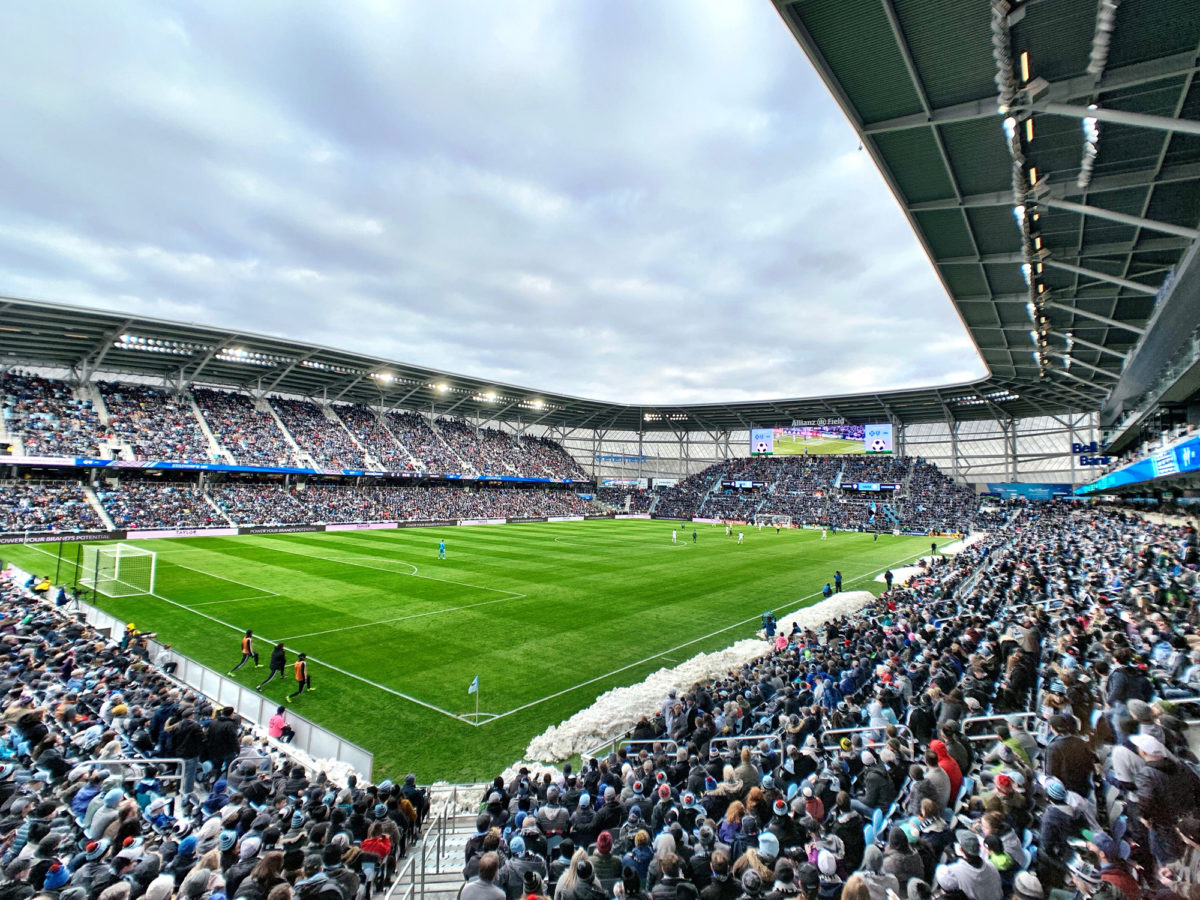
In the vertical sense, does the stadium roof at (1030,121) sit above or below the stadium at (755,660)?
above

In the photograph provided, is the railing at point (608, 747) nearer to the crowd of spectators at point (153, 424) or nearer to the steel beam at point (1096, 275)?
the steel beam at point (1096, 275)

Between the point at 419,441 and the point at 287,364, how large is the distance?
18.6 meters

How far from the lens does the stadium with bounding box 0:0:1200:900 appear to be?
470 cm

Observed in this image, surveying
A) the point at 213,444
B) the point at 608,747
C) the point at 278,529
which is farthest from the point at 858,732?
the point at 213,444

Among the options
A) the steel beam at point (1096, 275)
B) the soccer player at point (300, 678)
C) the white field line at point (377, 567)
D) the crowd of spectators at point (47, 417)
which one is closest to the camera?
the soccer player at point (300, 678)

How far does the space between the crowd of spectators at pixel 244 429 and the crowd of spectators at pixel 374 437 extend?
27.0ft

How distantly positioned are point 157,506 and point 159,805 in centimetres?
4578

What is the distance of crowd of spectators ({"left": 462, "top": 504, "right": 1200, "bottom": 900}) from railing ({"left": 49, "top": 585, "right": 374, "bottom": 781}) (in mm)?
3669

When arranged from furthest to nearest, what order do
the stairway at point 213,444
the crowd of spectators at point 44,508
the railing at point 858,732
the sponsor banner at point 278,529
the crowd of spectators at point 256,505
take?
1. the stairway at point 213,444
2. the crowd of spectators at point 256,505
3. the sponsor banner at point 278,529
4. the crowd of spectators at point 44,508
5. the railing at point 858,732

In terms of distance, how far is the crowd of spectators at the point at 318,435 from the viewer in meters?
56.0

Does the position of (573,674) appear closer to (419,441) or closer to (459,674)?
(459,674)

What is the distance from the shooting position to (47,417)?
41875 mm

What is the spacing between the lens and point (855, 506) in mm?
65500

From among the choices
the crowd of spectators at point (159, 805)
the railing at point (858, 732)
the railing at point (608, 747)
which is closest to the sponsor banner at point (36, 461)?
the crowd of spectators at point (159, 805)
